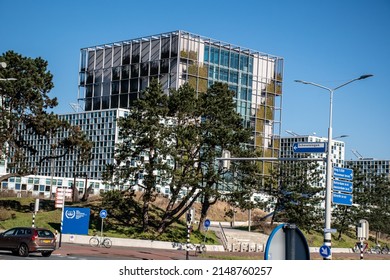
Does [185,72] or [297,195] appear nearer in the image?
[297,195]

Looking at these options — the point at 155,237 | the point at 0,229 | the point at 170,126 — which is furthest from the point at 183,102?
the point at 0,229

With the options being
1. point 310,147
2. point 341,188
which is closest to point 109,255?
point 341,188

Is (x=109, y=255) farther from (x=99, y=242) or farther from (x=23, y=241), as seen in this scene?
(x=99, y=242)

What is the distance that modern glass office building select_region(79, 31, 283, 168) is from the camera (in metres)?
134

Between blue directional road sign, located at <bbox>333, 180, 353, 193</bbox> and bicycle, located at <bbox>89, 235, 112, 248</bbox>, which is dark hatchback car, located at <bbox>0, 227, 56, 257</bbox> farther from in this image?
bicycle, located at <bbox>89, 235, 112, 248</bbox>

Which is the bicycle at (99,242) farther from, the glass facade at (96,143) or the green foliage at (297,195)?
the glass facade at (96,143)

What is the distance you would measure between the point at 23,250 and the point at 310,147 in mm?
15702

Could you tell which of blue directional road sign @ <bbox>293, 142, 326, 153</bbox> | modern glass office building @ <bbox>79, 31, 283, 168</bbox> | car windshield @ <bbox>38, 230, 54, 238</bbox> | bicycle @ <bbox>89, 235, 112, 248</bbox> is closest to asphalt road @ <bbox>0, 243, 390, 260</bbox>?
car windshield @ <bbox>38, 230, 54, 238</bbox>

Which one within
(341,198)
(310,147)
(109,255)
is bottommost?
(109,255)

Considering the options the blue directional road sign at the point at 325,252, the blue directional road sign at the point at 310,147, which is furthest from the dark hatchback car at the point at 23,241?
the blue directional road sign at the point at 325,252

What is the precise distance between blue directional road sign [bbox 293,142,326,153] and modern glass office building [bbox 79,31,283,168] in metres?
99.7

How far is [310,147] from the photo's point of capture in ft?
106

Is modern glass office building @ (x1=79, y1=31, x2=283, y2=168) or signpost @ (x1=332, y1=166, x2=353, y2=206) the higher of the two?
modern glass office building @ (x1=79, y1=31, x2=283, y2=168)

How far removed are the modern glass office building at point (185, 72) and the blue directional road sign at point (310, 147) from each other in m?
99.7
